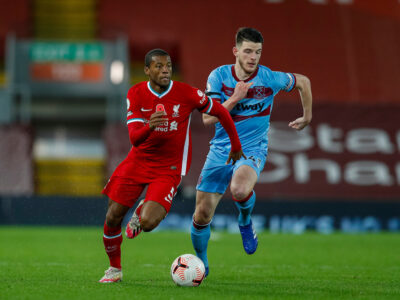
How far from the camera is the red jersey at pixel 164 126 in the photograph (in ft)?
21.6

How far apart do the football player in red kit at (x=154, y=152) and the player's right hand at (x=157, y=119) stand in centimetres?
29

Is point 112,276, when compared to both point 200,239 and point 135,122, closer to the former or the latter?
point 200,239

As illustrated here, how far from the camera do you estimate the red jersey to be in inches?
259

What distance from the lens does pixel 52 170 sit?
60.5 feet

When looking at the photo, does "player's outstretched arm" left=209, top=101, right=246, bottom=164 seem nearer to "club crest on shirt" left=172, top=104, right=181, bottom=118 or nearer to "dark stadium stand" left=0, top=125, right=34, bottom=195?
"club crest on shirt" left=172, top=104, right=181, bottom=118

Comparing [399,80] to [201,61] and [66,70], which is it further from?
[66,70]

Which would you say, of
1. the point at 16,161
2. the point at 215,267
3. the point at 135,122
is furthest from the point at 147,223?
the point at 16,161

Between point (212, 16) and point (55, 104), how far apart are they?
488cm

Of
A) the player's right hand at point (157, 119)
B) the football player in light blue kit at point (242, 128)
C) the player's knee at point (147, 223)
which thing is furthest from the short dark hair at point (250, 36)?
the player's knee at point (147, 223)

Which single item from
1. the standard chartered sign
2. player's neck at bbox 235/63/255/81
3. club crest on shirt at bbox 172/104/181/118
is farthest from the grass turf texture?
A: the standard chartered sign

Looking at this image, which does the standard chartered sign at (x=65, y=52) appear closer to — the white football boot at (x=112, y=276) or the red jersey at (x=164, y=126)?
the red jersey at (x=164, y=126)

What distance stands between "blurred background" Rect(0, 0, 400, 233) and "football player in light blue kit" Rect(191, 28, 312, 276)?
8098 millimetres

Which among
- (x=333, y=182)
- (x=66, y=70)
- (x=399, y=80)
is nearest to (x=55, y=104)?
(x=66, y=70)

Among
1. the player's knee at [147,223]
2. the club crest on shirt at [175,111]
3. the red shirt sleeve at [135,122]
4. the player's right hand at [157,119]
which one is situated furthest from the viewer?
the club crest on shirt at [175,111]
